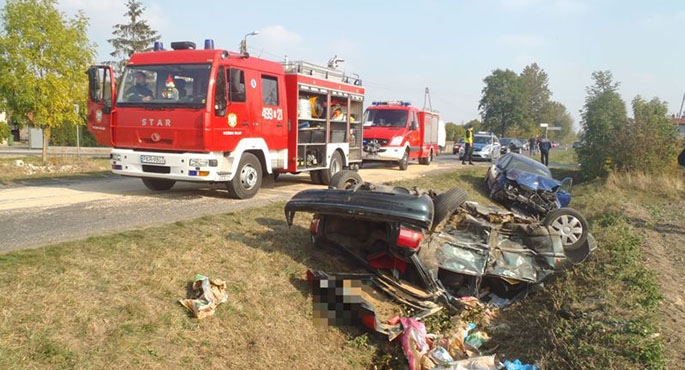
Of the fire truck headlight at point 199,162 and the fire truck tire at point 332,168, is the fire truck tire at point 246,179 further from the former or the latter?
the fire truck tire at point 332,168

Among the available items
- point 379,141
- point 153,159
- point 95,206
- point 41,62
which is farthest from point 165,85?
point 379,141

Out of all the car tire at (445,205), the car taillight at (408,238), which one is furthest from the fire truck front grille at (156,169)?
the car taillight at (408,238)

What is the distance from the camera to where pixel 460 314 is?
5434 millimetres

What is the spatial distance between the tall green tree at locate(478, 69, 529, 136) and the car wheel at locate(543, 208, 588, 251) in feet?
275

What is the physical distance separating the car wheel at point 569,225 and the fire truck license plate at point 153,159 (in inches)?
250

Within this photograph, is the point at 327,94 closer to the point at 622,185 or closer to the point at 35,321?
the point at 35,321

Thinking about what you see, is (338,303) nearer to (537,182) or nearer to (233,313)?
(233,313)

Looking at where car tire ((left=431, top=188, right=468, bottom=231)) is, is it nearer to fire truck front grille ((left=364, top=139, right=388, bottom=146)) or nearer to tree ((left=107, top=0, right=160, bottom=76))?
fire truck front grille ((left=364, top=139, right=388, bottom=146))

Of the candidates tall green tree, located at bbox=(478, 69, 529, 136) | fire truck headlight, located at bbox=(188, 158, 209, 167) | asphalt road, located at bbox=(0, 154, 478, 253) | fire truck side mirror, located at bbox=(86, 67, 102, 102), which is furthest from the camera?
tall green tree, located at bbox=(478, 69, 529, 136)

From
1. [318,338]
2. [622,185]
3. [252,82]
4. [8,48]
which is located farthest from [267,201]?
[622,185]

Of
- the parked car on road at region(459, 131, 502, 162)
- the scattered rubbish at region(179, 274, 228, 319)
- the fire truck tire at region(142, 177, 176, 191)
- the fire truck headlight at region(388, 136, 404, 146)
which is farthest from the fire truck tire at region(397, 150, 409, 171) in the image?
the scattered rubbish at region(179, 274, 228, 319)

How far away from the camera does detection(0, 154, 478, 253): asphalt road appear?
5.90 metres

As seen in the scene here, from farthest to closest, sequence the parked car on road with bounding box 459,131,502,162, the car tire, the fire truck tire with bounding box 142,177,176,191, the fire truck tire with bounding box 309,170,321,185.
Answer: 1. the parked car on road with bounding box 459,131,502,162
2. the fire truck tire with bounding box 309,170,321,185
3. the fire truck tire with bounding box 142,177,176,191
4. the car tire

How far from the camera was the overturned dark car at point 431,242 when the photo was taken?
16.4ft
